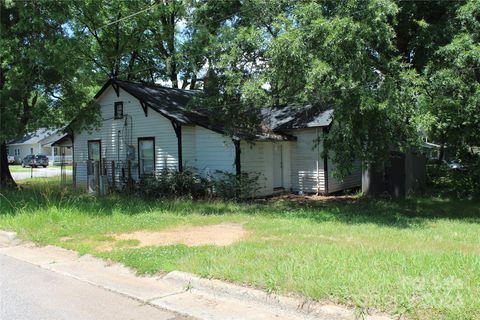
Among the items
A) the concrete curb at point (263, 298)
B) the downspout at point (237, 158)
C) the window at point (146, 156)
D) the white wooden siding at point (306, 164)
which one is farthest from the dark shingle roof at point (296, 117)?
the concrete curb at point (263, 298)

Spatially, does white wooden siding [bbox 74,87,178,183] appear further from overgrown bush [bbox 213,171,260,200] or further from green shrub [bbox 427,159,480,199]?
green shrub [bbox 427,159,480,199]

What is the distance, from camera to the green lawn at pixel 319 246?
520cm

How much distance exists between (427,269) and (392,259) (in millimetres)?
658

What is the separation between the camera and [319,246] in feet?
25.9

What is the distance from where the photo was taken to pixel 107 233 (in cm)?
1022

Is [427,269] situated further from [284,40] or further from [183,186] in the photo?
[183,186]

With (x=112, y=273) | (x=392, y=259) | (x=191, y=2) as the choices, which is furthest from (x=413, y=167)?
(x=112, y=273)

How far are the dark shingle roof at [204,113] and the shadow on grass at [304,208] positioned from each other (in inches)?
142

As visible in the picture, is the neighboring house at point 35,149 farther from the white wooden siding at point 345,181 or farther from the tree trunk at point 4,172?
the white wooden siding at point 345,181

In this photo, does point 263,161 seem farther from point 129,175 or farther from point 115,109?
point 115,109

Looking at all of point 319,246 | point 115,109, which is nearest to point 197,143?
point 115,109

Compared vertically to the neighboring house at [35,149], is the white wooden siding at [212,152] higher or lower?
lower

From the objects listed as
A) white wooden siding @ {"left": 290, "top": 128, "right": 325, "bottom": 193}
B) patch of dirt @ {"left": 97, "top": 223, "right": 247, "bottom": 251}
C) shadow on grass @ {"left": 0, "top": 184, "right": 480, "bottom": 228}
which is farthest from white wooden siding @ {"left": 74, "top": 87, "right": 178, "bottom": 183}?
patch of dirt @ {"left": 97, "top": 223, "right": 247, "bottom": 251}

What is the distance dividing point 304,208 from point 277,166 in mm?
5067
